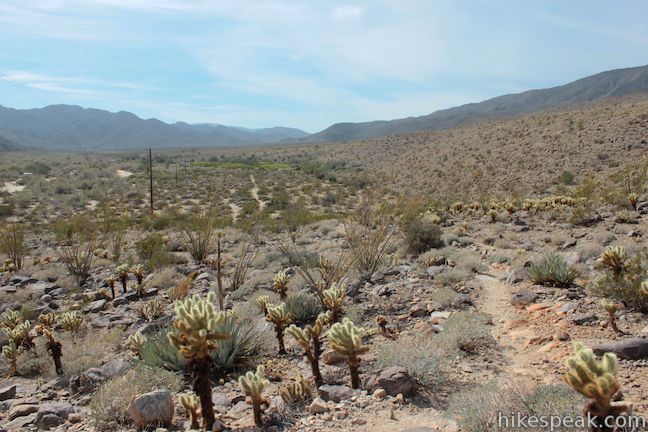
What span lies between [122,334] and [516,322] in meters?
6.49

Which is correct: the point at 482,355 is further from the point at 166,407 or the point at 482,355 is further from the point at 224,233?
the point at 224,233

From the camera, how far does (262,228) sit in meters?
18.5

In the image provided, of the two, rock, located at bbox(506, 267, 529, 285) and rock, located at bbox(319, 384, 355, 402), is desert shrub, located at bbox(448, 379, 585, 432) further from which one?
rock, located at bbox(506, 267, 529, 285)

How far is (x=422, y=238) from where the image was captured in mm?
12094

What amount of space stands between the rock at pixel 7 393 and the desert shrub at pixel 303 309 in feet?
12.8

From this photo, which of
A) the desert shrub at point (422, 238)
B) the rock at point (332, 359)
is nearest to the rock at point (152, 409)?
the rock at point (332, 359)

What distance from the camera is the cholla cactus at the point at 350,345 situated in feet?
15.4

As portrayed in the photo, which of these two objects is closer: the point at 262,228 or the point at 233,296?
the point at 233,296

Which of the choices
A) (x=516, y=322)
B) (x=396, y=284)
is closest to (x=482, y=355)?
(x=516, y=322)

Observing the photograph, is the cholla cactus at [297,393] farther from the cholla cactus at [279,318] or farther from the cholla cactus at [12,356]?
the cholla cactus at [12,356]

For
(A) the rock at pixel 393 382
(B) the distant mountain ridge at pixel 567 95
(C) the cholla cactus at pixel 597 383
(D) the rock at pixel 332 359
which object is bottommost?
(D) the rock at pixel 332 359

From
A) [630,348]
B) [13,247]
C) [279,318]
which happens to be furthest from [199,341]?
[13,247]

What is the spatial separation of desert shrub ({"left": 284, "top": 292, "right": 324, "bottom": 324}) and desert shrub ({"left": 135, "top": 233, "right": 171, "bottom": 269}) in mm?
6591

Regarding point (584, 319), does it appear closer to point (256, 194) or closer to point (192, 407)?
point (192, 407)
